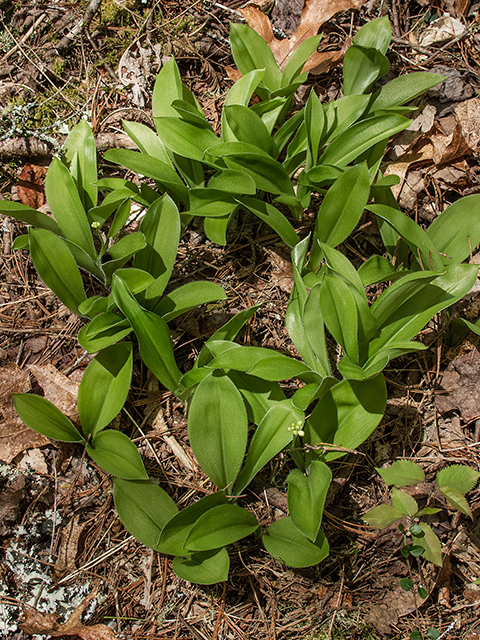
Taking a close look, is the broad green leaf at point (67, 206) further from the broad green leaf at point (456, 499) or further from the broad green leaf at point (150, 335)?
the broad green leaf at point (456, 499)

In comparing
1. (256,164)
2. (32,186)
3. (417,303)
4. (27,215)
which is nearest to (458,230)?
(417,303)

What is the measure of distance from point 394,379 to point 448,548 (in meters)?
0.61

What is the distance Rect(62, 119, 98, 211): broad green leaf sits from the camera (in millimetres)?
1788

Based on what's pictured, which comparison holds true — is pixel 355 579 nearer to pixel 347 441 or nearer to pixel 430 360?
pixel 347 441

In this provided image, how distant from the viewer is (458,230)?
165 centimetres

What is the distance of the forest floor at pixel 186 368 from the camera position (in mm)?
1577

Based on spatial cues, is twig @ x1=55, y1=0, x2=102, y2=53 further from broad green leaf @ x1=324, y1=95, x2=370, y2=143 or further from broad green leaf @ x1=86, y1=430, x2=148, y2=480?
broad green leaf @ x1=86, y1=430, x2=148, y2=480

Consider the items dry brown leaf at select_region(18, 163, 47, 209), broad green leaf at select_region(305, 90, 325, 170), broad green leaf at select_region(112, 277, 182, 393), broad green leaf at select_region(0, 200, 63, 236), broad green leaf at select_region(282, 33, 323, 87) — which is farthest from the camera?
dry brown leaf at select_region(18, 163, 47, 209)

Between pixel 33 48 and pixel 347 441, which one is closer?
pixel 347 441

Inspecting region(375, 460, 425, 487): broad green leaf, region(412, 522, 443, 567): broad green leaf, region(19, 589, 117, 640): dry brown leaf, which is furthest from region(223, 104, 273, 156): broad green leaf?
region(19, 589, 117, 640): dry brown leaf

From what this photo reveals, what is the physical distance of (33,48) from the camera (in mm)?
2125

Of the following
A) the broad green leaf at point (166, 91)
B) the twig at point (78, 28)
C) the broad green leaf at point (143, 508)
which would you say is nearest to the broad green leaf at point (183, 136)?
the broad green leaf at point (166, 91)

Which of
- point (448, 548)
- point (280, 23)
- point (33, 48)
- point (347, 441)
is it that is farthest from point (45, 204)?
point (448, 548)

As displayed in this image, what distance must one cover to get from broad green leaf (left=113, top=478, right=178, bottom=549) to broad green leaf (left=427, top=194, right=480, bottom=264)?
4.32 feet
